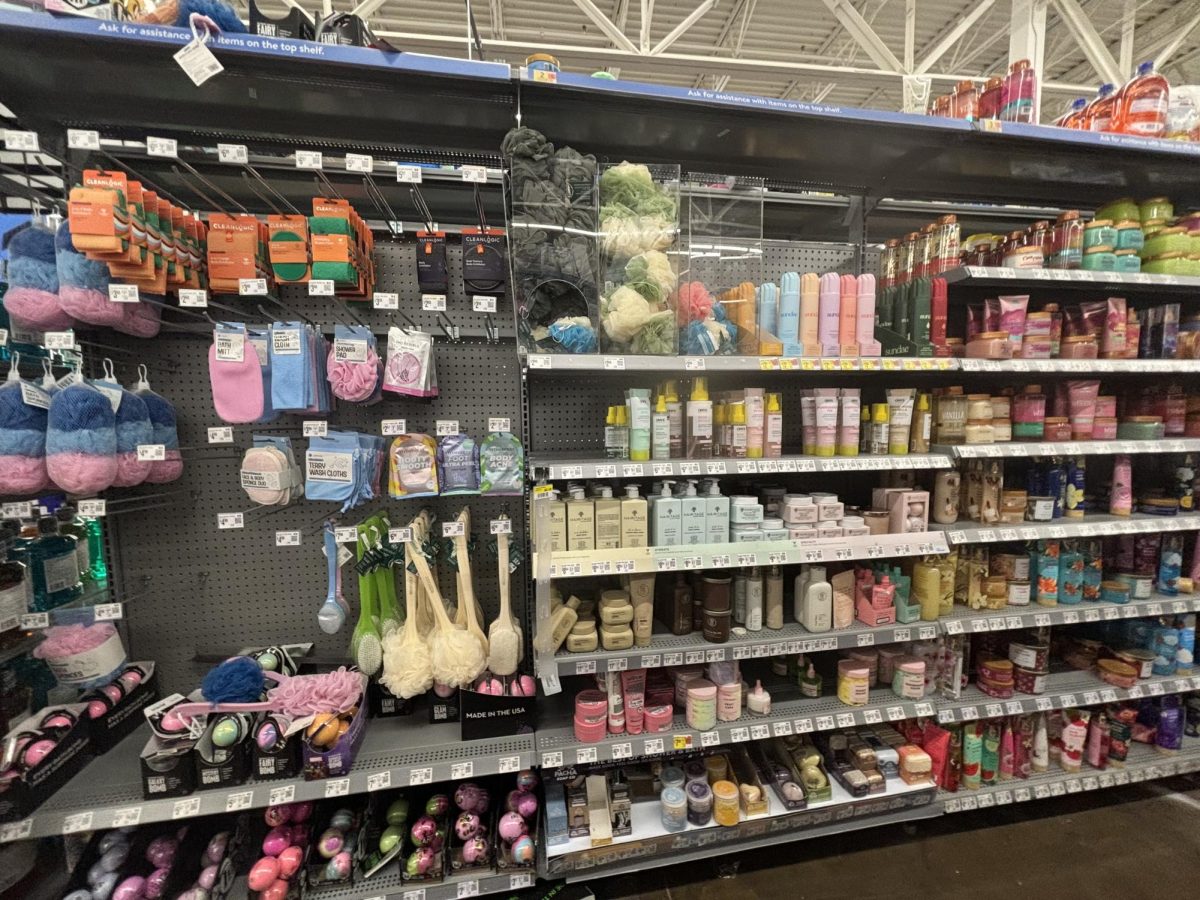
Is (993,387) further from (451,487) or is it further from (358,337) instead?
(358,337)

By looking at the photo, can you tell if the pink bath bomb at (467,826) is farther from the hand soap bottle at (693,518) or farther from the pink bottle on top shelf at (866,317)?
the pink bottle on top shelf at (866,317)

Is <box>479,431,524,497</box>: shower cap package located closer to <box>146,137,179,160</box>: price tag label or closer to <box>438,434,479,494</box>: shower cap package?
<box>438,434,479,494</box>: shower cap package

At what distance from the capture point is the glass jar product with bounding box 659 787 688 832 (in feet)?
5.69

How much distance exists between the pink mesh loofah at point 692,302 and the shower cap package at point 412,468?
39.8 inches

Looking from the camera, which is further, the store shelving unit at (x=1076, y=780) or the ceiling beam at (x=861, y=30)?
the ceiling beam at (x=861, y=30)

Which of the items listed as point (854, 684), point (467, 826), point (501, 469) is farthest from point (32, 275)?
point (854, 684)

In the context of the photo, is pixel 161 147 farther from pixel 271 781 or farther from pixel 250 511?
pixel 271 781

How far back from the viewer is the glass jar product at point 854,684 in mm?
1910

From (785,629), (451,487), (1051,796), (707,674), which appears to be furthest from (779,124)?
(1051,796)

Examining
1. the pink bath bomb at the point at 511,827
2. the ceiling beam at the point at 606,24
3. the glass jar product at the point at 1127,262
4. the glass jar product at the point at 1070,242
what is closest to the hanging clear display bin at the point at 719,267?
the glass jar product at the point at 1070,242

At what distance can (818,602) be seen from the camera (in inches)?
73.0

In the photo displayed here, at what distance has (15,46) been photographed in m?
1.32

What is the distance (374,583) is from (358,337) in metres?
0.88

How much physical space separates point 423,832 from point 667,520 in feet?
4.37
